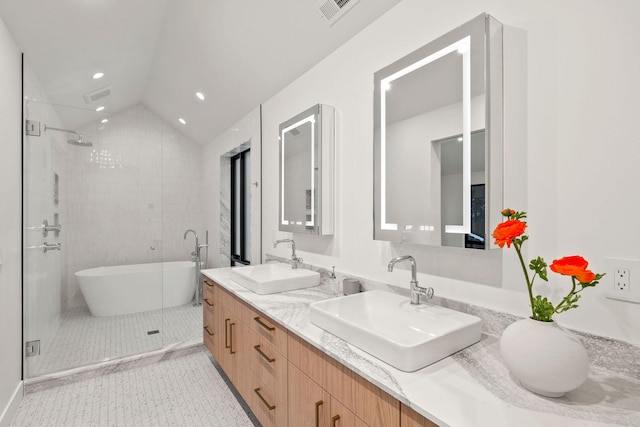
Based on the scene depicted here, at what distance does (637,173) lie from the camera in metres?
0.92

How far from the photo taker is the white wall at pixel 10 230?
74.9 inches

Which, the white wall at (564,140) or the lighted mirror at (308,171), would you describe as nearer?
the white wall at (564,140)

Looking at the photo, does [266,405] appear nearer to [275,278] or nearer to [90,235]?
[275,278]

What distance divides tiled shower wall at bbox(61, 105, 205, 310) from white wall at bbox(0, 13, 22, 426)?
0.52 metres

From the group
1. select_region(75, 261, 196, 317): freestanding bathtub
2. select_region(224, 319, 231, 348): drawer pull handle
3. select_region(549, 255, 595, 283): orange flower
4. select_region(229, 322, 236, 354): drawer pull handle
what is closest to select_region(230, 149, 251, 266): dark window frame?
select_region(75, 261, 196, 317): freestanding bathtub

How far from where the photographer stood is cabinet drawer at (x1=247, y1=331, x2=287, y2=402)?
147 centimetres

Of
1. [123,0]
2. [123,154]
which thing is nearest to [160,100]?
[123,154]

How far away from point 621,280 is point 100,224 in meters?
3.42

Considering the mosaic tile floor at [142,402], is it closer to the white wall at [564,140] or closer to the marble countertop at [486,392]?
the marble countertop at [486,392]

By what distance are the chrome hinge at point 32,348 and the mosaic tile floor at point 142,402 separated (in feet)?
0.91

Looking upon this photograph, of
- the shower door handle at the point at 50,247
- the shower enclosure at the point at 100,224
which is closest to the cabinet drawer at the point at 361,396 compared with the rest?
the shower enclosure at the point at 100,224

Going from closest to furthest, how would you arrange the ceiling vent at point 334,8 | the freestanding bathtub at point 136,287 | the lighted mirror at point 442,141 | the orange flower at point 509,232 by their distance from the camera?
the orange flower at point 509,232
the lighted mirror at point 442,141
the ceiling vent at point 334,8
the freestanding bathtub at point 136,287

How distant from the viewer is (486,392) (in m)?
0.85

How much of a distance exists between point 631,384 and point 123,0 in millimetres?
3354
